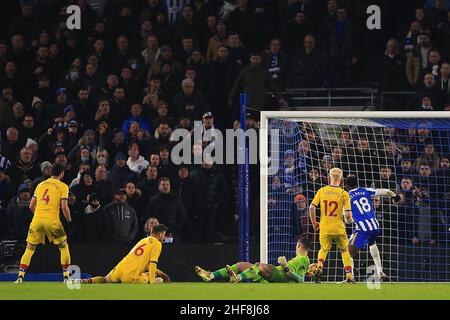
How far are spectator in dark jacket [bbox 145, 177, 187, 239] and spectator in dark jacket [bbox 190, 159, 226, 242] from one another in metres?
0.28

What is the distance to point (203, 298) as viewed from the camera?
38.0 feet

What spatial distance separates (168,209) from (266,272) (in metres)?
2.87

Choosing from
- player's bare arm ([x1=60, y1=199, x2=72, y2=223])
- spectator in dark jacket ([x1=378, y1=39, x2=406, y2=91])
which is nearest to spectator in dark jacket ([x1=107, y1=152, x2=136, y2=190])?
player's bare arm ([x1=60, y1=199, x2=72, y2=223])

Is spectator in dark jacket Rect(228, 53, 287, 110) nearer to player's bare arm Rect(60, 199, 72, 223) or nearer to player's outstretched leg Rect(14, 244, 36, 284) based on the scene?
player's bare arm Rect(60, 199, 72, 223)

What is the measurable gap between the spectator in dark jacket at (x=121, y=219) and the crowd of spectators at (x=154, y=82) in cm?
1

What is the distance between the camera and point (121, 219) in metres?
17.3

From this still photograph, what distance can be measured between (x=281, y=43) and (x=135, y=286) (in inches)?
298

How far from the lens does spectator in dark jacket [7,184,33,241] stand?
57.8 feet

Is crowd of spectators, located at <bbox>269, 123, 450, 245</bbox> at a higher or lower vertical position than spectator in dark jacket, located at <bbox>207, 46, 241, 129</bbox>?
lower

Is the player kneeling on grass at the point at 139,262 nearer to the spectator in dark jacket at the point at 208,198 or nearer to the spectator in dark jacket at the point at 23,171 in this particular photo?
the spectator in dark jacket at the point at 208,198

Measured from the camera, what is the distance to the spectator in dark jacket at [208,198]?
17438mm

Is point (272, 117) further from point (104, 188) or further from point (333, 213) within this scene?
point (104, 188)

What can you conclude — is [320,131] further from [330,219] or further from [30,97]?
[30,97]

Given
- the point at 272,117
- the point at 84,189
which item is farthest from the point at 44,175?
the point at 272,117
